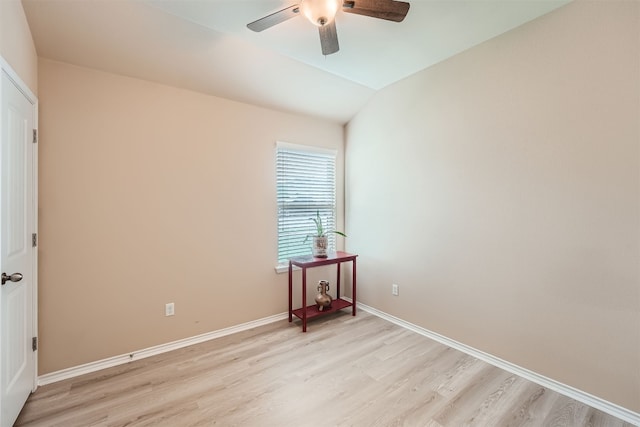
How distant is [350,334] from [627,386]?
78.8 inches

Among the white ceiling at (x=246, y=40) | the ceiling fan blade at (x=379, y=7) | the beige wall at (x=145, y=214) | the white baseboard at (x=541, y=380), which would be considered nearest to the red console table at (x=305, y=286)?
the beige wall at (x=145, y=214)

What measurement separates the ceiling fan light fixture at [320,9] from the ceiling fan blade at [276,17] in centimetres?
5

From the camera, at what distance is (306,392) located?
2051 millimetres

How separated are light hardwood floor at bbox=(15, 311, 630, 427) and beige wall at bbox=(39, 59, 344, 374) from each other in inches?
14.2

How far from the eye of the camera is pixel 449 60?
2682 mm

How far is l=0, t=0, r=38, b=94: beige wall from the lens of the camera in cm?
154

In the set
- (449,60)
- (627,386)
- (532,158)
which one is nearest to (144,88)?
(449,60)

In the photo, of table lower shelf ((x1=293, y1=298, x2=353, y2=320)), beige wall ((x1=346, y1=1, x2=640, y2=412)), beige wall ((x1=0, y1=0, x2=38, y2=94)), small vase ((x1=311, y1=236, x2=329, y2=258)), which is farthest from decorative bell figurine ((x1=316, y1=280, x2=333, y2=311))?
beige wall ((x1=0, y1=0, x2=38, y2=94))

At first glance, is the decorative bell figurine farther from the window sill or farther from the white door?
the white door

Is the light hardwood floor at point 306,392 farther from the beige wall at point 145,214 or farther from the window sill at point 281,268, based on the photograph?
the window sill at point 281,268

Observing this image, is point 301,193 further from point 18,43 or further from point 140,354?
point 18,43

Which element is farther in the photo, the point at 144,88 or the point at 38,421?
the point at 144,88

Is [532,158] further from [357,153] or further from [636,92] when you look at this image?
[357,153]

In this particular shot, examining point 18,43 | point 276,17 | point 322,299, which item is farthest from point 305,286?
point 18,43
